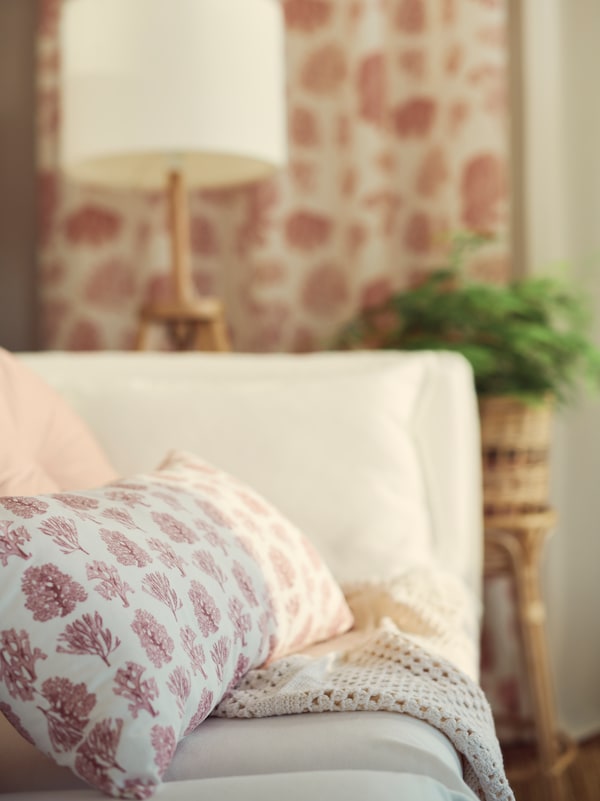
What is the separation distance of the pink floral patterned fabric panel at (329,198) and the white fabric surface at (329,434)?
29.4 inches

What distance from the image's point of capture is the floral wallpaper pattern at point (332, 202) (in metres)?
2.25

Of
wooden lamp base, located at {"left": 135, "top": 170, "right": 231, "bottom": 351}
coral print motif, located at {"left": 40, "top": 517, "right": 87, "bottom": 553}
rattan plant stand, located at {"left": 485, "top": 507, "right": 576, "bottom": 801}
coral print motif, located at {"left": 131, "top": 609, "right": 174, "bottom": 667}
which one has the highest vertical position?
wooden lamp base, located at {"left": 135, "top": 170, "right": 231, "bottom": 351}

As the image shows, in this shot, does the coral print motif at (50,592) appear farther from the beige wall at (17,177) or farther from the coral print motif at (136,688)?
the beige wall at (17,177)

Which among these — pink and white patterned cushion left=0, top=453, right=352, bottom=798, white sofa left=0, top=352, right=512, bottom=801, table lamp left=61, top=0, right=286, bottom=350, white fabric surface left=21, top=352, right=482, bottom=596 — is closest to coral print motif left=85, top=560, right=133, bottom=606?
pink and white patterned cushion left=0, top=453, right=352, bottom=798

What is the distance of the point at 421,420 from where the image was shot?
159cm

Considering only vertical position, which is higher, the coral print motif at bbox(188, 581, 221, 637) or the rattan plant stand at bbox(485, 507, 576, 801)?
the coral print motif at bbox(188, 581, 221, 637)

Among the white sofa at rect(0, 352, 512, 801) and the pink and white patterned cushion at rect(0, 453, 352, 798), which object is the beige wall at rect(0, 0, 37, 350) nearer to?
the white sofa at rect(0, 352, 512, 801)

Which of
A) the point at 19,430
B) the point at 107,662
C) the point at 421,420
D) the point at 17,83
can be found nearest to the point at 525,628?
the point at 421,420

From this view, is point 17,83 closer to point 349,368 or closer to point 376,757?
point 349,368

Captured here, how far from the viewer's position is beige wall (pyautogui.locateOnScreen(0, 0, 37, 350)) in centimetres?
255

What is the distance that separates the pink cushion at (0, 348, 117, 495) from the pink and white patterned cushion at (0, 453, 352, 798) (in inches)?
7.6

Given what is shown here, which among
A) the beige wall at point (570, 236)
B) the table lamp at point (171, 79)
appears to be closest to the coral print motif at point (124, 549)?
the table lamp at point (171, 79)

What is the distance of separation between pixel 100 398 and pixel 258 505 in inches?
17.0

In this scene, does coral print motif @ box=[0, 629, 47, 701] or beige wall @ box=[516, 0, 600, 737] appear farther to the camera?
beige wall @ box=[516, 0, 600, 737]
